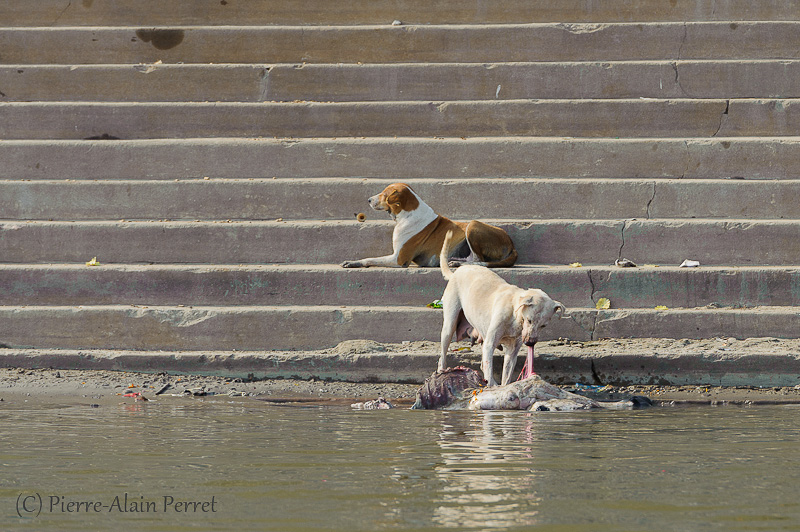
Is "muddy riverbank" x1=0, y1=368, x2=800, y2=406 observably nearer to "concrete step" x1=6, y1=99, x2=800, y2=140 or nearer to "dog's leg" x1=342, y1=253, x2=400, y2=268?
"dog's leg" x1=342, y1=253, x2=400, y2=268

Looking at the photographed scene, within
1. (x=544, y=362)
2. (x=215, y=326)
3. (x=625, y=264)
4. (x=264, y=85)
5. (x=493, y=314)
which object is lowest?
(x=544, y=362)

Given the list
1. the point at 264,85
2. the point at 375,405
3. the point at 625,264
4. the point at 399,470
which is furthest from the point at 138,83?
the point at 399,470

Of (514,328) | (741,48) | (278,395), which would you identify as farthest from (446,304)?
(741,48)

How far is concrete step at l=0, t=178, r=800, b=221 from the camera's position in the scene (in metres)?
9.34

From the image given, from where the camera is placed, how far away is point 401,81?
11.1 m

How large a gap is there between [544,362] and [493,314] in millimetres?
668

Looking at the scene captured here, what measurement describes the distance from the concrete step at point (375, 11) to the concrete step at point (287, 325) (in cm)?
523

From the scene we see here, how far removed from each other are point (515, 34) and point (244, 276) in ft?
16.2

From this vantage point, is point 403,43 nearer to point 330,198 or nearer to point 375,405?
point 330,198

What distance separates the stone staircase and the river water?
1975 millimetres

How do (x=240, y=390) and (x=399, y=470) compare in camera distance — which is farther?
(x=240, y=390)

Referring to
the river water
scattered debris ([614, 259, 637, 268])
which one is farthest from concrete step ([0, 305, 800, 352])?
the river water

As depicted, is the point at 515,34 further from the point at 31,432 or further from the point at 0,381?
the point at 31,432

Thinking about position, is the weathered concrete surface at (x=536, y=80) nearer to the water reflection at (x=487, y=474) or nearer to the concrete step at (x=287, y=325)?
the concrete step at (x=287, y=325)
